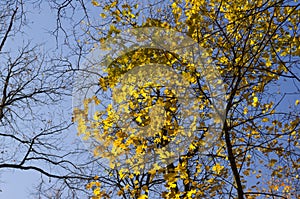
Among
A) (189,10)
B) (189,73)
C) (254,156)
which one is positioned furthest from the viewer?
(254,156)

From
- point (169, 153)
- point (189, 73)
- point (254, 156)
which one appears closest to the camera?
point (189, 73)

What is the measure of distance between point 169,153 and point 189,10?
2334 mm

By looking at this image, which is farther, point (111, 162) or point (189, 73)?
point (111, 162)

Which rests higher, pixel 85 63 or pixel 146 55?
pixel 85 63

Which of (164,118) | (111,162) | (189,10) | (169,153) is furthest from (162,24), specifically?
(111,162)

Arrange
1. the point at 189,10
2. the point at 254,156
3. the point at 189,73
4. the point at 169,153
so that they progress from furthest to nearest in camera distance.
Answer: the point at 169,153, the point at 254,156, the point at 189,73, the point at 189,10

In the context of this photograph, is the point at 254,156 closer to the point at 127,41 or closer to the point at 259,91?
the point at 259,91

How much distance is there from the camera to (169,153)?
5.09 metres

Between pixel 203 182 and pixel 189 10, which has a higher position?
pixel 189 10

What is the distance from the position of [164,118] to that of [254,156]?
1304 millimetres

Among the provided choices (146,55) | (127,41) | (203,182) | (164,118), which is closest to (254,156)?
(203,182)

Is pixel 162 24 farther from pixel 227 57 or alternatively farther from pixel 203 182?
pixel 203 182

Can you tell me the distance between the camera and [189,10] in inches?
145

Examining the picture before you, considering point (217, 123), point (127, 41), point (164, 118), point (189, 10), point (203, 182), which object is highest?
point (127, 41)
